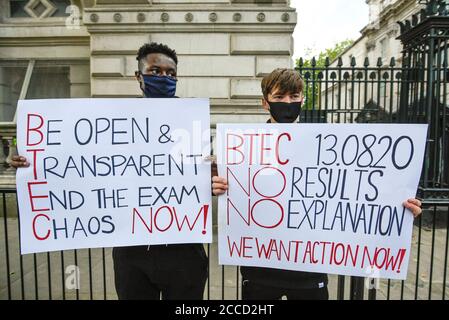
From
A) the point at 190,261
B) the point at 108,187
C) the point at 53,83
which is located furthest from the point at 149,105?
the point at 53,83

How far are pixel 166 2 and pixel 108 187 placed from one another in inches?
236

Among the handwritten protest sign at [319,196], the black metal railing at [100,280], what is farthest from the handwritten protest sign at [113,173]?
the black metal railing at [100,280]

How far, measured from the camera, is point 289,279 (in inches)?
84.2

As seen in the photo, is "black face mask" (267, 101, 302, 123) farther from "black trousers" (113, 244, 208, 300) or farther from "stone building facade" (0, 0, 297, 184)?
"stone building facade" (0, 0, 297, 184)

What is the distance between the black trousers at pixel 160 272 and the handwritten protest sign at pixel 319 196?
22 centimetres

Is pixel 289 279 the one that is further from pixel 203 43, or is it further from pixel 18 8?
pixel 18 8

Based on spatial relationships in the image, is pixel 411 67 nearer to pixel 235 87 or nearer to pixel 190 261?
pixel 235 87

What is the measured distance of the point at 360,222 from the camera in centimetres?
216

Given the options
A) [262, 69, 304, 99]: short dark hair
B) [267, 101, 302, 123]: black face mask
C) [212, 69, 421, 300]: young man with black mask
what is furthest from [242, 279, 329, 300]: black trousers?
[262, 69, 304, 99]: short dark hair

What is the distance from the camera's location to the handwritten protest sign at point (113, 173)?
2160 millimetres

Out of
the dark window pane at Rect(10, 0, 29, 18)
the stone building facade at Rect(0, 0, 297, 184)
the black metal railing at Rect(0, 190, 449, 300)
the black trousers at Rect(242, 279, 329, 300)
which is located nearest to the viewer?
the black trousers at Rect(242, 279, 329, 300)

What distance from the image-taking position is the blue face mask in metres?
2.26

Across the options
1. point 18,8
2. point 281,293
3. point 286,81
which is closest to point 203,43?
point 18,8

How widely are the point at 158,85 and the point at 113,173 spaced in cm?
62
